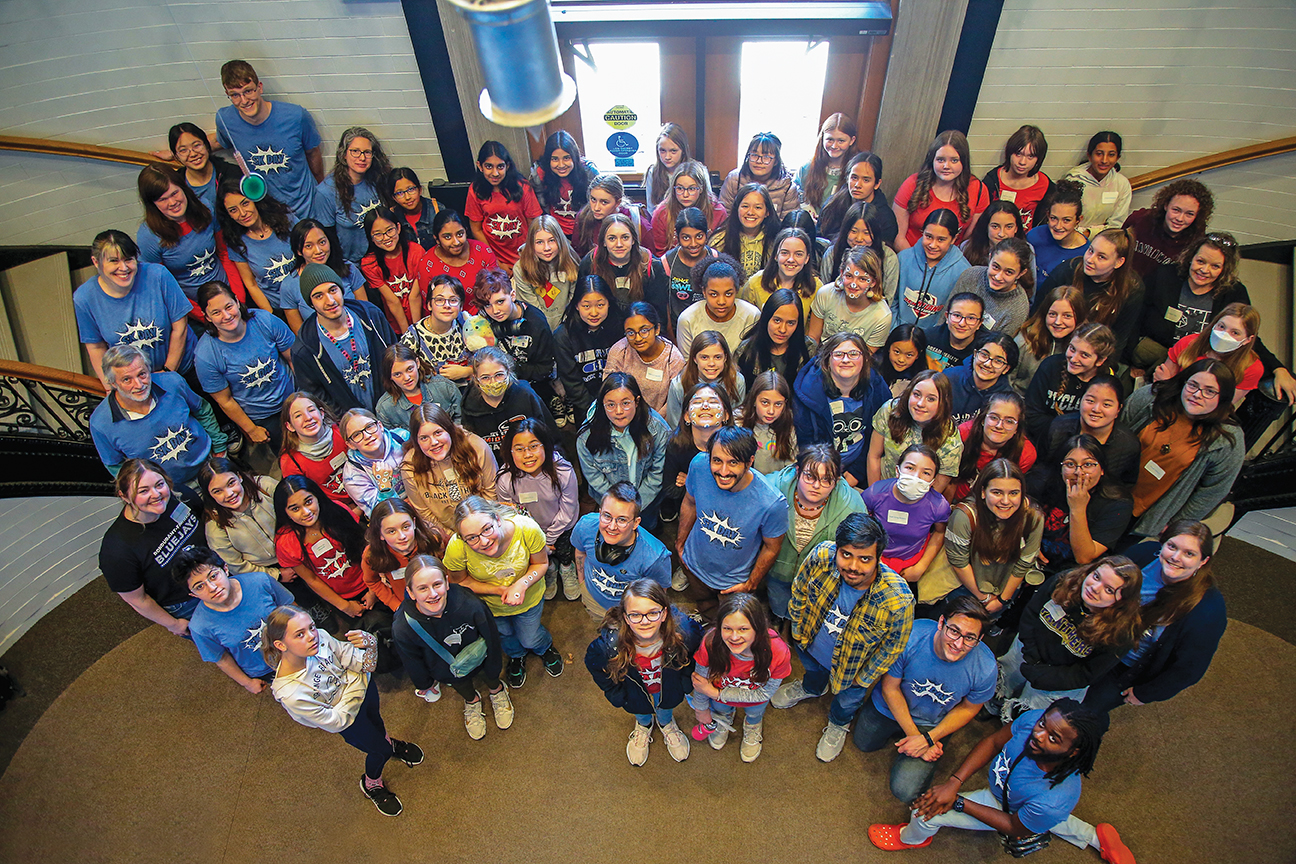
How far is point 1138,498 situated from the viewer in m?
3.45

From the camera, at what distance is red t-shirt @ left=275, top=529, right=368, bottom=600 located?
11.2ft

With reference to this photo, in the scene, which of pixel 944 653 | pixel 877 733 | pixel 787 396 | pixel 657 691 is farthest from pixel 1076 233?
pixel 657 691

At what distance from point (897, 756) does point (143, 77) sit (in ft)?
21.9

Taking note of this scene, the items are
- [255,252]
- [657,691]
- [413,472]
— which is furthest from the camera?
[255,252]

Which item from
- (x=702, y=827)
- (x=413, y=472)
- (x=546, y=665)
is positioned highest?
(x=413, y=472)

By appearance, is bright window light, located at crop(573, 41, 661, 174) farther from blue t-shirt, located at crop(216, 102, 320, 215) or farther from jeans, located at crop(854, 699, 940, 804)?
jeans, located at crop(854, 699, 940, 804)

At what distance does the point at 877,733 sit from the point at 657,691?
1.07 meters

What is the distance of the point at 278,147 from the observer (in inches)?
199

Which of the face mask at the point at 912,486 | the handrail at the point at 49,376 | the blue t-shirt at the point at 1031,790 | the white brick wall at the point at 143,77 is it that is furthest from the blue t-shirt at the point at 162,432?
the blue t-shirt at the point at 1031,790

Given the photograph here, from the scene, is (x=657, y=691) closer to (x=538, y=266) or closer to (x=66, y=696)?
(x=538, y=266)

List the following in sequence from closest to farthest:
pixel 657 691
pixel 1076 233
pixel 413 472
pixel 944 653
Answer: pixel 944 653
pixel 657 691
pixel 413 472
pixel 1076 233

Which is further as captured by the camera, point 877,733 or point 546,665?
point 546,665

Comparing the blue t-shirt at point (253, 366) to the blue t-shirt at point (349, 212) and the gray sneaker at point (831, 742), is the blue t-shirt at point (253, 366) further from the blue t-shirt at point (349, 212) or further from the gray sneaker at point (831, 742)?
the gray sneaker at point (831, 742)

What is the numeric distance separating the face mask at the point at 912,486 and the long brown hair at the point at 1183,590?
0.93 metres
